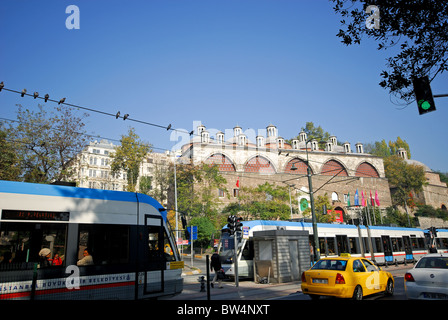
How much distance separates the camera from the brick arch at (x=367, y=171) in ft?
225

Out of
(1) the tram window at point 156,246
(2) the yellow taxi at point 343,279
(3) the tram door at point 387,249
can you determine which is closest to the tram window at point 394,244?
(3) the tram door at point 387,249

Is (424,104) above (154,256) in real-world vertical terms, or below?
above

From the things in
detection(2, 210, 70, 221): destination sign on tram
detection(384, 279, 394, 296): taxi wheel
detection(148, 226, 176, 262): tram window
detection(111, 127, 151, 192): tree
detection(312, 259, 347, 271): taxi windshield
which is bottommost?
detection(384, 279, 394, 296): taxi wheel

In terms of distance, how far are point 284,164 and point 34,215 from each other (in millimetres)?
55977

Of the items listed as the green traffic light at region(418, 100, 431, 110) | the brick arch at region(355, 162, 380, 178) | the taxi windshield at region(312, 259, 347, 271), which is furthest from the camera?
the brick arch at region(355, 162, 380, 178)

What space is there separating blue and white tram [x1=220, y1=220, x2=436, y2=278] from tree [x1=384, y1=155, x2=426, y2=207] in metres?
46.4

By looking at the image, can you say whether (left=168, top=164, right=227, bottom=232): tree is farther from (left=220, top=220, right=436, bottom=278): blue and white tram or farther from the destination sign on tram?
the destination sign on tram

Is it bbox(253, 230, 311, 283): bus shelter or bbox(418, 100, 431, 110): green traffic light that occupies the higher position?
bbox(418, 100, 431, 110): green traffic light

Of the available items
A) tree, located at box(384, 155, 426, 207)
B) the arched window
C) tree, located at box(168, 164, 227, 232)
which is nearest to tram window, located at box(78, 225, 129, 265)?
tree, located at box(168, 164, 227, 232)

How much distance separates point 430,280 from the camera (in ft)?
25.4

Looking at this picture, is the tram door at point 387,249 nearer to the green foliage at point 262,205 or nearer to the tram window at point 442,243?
the tram window at point 442,243

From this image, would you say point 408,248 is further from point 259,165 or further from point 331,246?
point 259,165

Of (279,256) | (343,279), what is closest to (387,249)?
(279,256)

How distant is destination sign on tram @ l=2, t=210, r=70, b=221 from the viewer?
24.9 ft
